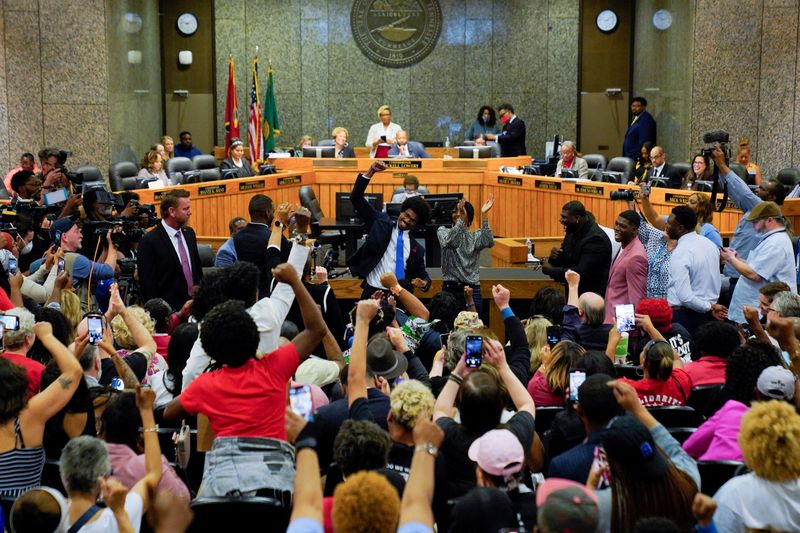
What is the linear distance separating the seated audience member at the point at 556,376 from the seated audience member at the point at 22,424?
2.06 metres

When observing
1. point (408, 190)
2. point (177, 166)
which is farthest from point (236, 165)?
point (408, 190)

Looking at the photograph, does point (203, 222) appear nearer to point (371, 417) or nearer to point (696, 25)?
point (696, 25)

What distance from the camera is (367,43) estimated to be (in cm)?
1870

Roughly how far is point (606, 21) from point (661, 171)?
6484 millimetres

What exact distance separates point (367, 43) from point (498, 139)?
12.3 feet

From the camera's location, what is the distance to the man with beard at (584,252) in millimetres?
7621

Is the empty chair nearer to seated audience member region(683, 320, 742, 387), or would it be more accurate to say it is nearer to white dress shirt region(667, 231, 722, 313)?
white dress shirt region(667, 231, 722, 313)

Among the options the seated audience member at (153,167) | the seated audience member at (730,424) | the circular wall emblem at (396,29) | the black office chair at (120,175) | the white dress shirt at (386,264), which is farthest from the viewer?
the circular wall emblem at (396,29)

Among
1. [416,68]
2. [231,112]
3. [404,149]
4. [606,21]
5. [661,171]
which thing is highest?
[606,21]

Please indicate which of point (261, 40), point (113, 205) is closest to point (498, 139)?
point (261, 40)

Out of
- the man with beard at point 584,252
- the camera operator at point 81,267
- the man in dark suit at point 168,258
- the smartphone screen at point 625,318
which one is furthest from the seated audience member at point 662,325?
the camera operator at point 81,267

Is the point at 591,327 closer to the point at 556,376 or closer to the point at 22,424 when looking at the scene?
the point at 556,376

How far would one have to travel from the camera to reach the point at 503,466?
11.6 feet

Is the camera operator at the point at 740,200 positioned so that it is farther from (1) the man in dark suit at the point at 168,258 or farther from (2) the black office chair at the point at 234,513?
(2) the black office chair at the point at 234,513
